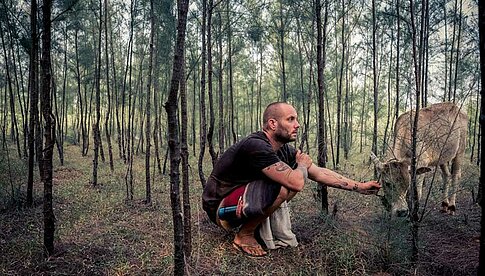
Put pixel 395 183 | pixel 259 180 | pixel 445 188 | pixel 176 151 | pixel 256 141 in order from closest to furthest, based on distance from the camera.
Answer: pixel 176 151 → pixel 256 141 → pixel 259 180 → pixel 395 183 → pixel 445 188

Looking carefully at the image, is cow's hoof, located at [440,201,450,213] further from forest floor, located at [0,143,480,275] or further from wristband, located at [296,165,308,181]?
wristband, located at [296,165,308,181]

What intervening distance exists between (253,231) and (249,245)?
0.14m

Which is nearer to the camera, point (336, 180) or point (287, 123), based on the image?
point (287, 123)

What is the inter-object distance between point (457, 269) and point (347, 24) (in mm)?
12025

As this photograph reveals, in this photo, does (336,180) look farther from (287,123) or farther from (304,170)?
(287,123)

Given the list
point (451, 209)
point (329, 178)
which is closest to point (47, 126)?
point (329, 178)

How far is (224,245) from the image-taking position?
11.5 ft

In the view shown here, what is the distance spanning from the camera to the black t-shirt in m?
3.10

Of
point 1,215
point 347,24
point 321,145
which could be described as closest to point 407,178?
point 321,145

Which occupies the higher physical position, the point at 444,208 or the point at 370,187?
the point at 370,187

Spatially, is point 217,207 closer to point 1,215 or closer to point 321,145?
point 321,145

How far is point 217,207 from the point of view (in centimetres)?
346

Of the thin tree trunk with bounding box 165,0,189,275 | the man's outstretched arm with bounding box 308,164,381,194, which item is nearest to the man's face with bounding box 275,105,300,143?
the man's outstretched arm with bounding box 308,164,381,194

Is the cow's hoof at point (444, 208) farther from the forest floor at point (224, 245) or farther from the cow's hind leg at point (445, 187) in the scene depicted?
the forest floor at point (224, 245)
